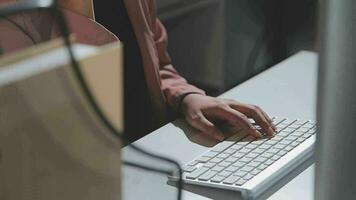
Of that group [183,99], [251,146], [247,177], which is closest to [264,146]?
[251,146]

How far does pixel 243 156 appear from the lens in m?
1.02

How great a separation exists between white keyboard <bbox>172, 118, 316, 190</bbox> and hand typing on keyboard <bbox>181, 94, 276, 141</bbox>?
0.06ft

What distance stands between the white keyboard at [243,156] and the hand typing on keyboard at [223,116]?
0.02 m

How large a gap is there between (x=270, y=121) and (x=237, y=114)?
5 centimetres

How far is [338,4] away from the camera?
62 centimetres

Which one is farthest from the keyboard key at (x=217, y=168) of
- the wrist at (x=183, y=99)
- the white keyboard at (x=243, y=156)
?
the wrist at (x=183, y=99)

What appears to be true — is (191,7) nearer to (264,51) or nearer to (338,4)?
(264,51)

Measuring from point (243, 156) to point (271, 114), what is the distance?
0.60ft

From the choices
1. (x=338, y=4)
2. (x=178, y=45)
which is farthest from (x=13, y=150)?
(x=178, y=45)

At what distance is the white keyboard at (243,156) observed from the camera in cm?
95

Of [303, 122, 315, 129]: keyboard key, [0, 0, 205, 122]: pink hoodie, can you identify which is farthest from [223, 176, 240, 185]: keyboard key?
[0, 0, 205, 122]: pink hoodie

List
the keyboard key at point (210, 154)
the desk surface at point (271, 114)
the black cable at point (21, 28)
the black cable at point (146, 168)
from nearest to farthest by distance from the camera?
the black cable at point (21, 28), the black cable at point (146, 168), the desk surface at point (271, 114), the keyboard key at point (210, 154)

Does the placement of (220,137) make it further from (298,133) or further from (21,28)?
(21,28)

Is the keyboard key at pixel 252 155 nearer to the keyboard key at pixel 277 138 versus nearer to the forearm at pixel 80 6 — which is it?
the keyboard key at pixel 277 138
